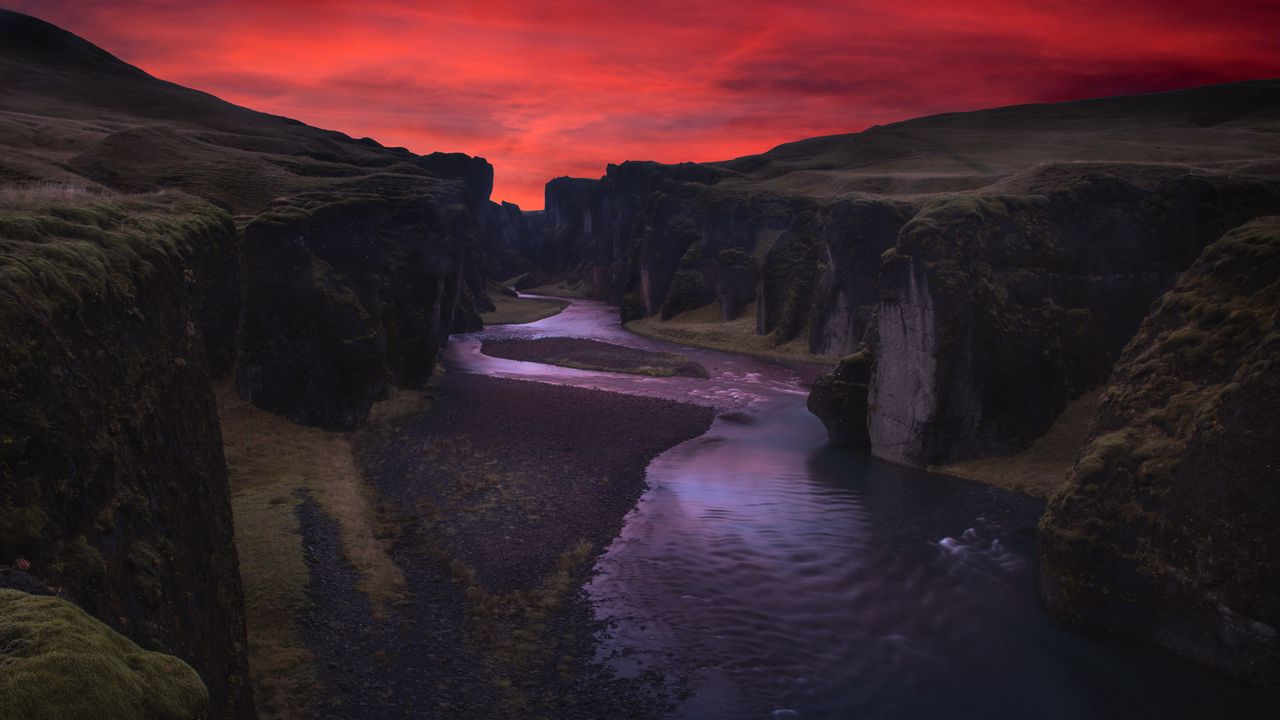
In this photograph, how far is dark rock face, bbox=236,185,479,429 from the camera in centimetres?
3375

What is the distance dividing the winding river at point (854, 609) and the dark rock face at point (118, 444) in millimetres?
9294

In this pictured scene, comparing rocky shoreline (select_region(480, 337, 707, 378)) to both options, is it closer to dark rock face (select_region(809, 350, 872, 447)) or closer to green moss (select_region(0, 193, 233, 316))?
dark rock face (select_region(809, 350, 872, 447))

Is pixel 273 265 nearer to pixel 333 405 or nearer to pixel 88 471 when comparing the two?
pixel 333 405

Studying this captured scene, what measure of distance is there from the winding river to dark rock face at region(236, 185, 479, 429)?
15.2 m

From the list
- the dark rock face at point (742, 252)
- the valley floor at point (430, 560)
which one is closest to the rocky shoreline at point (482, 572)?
the valley floor at point (430, 560)

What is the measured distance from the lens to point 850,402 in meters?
36.8

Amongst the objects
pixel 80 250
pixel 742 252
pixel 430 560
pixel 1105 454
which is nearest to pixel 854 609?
pixel 1105 454

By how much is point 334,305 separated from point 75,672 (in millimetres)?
32195

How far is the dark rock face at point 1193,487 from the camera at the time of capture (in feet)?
53.4

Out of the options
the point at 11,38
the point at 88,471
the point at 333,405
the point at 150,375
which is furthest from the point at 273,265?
the point at 11,38

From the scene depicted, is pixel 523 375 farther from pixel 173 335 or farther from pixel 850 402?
pixel 173 335

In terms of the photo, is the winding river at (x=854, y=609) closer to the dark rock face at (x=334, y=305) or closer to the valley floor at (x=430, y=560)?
the valley floor at (x=430, y=560)

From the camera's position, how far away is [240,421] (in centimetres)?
3159

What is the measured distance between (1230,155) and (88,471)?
319 feet
